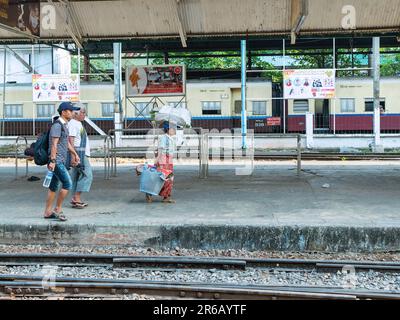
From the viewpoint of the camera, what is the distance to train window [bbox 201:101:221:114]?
2688 cm

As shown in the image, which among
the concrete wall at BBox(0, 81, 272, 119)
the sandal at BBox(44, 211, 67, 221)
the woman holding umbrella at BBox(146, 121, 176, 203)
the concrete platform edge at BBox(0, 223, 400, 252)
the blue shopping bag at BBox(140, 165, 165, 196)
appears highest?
the concrete wall at BBox(0, 81, 272, 119)

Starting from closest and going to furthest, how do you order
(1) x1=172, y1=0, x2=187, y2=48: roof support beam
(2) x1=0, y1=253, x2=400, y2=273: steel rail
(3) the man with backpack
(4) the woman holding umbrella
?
(2) x1=0, y1=253, x2=400, y2=273: steel rail, (3) the man with backpack, (4) the woman holding umbrella, (1) x1=172, y1=0, x2=187, y2=48: roof support beam

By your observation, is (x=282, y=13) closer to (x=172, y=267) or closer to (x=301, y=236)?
(x=301, y=236)

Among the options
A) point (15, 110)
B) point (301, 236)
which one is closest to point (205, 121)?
point (15, 110)

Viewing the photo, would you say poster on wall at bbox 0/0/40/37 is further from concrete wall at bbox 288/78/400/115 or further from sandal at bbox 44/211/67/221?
concrete wall at bbox 288/78/400/115

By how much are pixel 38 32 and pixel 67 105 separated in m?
4.81

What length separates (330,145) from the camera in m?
26.0

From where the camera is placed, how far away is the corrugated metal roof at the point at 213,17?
10.5m

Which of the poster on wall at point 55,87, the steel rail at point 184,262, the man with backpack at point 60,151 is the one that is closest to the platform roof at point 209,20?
the man with backpack at point 60,151

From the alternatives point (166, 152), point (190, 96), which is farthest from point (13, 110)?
point (166, 152)

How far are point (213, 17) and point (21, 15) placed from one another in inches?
158

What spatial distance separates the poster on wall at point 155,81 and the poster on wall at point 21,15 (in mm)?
8411

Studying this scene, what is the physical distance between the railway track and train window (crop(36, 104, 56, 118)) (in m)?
22.4

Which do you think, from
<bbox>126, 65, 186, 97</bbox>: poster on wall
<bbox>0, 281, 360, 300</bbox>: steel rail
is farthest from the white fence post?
Result: <bbox>0, 281, 360, 300</bbox>: steel rail
